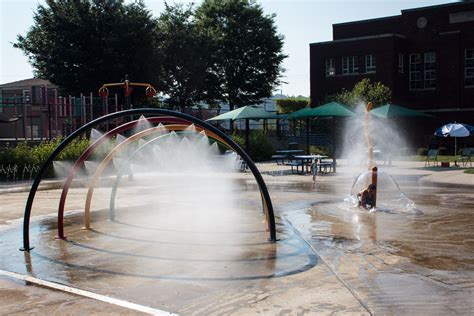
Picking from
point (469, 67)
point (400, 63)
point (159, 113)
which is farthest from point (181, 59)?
point (159, 113)

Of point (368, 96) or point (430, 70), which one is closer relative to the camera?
point (368, 96)

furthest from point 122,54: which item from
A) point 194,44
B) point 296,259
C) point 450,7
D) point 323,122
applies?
point 296,259

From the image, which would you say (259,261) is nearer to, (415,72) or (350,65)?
(415,72)

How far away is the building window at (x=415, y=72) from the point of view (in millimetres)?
40219

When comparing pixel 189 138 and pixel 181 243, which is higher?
pixel 189 138

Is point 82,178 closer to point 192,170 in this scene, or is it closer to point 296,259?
point 192,170

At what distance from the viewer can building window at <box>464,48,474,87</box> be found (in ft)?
122

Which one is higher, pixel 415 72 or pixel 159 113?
pixel 415 72

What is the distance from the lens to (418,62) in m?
40.3

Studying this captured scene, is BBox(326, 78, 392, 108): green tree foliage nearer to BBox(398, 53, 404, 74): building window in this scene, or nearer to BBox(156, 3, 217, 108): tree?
BBox(398, 53, 404, 74): building window

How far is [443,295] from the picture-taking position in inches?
220

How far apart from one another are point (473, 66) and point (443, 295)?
1398 inches

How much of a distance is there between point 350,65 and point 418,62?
197 inches

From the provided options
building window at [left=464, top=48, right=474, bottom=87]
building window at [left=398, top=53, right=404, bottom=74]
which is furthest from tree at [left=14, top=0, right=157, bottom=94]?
building window at [left=464, top=48, right=474, bottom=87]
